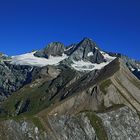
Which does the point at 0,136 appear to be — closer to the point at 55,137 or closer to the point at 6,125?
the point at 6,125

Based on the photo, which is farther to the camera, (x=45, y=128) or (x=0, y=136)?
(x=45, y=128)

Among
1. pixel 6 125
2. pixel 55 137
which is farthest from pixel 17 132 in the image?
pixel 55 137

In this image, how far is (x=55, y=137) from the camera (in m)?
197

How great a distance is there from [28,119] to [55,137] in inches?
546

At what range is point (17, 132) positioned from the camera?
185 meters

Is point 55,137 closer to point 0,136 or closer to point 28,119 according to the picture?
point 28,119

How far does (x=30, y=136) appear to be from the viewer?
186 m

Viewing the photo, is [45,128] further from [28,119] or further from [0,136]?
[0,136]

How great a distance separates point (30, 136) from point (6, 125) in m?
10.4

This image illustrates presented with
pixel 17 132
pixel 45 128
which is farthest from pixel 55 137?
pixel 17 132

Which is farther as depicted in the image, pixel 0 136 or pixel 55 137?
pixel 55 137

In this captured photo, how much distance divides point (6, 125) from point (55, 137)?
76.1 ft

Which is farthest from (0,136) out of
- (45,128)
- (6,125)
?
(45,128)

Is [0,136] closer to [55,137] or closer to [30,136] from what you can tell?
[30,136]
